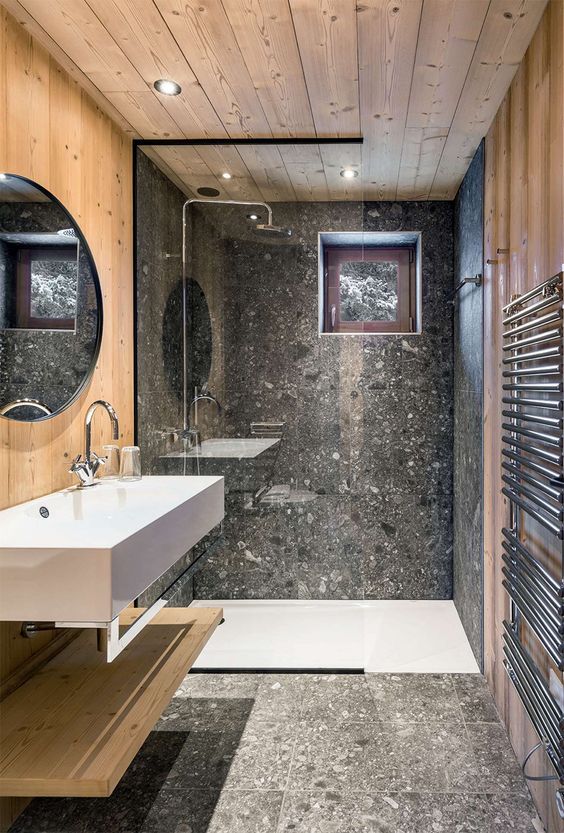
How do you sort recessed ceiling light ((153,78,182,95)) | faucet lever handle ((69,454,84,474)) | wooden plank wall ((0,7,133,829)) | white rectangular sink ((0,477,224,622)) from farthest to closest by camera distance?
1. recessed ceiling light ((153,78,182,95))
2. faucet lever handle ((69,454,84,474))
3. wooden plank wall ((0,7,133,829))
4. white rectangular sink ((0,477,224,622))

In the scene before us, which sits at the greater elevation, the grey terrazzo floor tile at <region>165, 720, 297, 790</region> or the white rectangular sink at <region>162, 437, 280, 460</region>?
the white rectangular sink at <region>162, 437, 280, 460</region>

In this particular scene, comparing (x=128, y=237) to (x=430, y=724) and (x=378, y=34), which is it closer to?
(x=378, y=34)

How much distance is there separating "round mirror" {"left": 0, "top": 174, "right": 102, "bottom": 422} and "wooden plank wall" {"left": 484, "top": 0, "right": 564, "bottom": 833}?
5.11ft

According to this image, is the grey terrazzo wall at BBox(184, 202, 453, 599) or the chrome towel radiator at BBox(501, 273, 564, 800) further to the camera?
the grey terrazzo wall at BBox(184, 202, 453, 599)

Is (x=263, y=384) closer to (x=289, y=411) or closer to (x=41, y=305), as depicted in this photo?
(x=289, y=411)

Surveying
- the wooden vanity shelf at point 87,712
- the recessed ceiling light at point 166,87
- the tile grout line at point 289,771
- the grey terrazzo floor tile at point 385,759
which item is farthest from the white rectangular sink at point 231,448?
the recessed ceiling light at point 166,87

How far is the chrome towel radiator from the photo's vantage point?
146 centimetres

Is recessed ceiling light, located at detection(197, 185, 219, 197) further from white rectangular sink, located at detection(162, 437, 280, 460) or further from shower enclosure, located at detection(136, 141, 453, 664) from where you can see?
white rectangular sink, located at detection(162, 437, 280, 460)

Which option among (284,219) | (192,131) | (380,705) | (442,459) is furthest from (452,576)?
(192,131)

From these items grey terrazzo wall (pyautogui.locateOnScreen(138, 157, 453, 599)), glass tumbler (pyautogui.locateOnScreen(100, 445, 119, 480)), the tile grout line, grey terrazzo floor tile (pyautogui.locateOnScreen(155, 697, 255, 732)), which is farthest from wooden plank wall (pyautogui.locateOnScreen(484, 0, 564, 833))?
glass tumbler (pyautogui.locateOnScreen(100, 445, 119, 480))

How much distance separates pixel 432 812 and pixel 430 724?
47cm

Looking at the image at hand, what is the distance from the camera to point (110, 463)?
2.28 m

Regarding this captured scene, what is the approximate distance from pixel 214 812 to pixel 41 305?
1667mm

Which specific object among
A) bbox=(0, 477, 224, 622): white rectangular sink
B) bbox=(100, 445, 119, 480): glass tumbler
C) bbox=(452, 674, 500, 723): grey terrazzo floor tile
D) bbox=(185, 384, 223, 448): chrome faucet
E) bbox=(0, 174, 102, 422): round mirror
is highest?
bbox=(0, 174, 102, 422): round mirror
